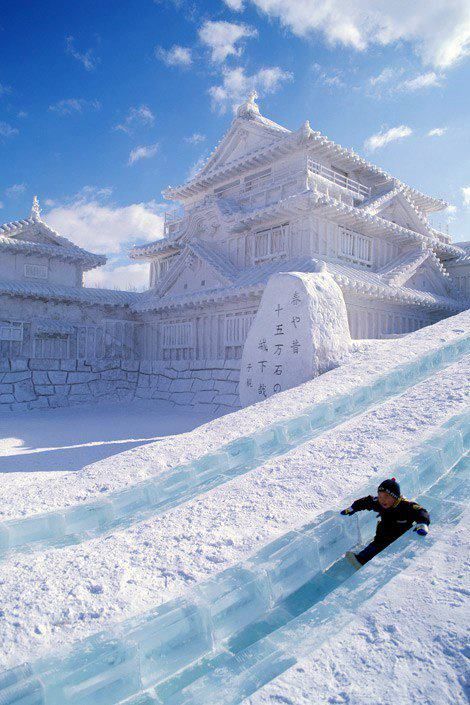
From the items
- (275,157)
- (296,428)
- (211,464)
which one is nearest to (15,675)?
(211,464)

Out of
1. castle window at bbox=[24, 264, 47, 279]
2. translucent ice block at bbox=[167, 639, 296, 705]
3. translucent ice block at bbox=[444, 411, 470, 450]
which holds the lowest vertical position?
translucent ice block at bbox=[167, 639, 296, 705]

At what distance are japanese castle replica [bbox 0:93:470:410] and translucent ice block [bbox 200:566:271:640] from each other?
9.96m

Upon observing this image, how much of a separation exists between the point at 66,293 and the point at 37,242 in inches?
106

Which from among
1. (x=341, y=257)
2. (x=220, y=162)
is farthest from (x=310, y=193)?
(x=220, y=162)

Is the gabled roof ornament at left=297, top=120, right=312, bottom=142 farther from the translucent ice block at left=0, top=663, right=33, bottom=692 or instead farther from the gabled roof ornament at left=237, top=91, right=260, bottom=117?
the translucent ice block at left=0, top=663, right=33, bottom=692

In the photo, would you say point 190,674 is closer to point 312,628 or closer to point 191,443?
point 312,628

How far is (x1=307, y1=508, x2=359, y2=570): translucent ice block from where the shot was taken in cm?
297

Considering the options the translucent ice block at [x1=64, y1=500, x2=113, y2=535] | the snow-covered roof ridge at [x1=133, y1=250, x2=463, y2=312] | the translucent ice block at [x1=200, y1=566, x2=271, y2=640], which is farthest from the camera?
the snow-covered roof ridge at [x1=133, y1=250, x2=463, y2=312]

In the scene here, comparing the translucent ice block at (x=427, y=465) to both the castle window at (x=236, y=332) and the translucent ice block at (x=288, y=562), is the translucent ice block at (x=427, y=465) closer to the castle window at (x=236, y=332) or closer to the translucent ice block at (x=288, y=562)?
the translucent ice block at (x=288, y=562)

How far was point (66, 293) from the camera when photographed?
1577cm

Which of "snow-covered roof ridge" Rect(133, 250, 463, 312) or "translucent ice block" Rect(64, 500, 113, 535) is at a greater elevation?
"snow-covered roof ridge" Rect(133, 250, 463, 312)

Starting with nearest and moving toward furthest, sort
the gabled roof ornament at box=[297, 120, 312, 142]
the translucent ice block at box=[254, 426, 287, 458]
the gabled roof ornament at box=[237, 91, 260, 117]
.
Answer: the translucent ice block at box=[254, 426, 287, 458] → the gabled roof ornament at box=[297, 120, 312, 142] → the gabled roof ornament at box=[237, 91, 260, 117]

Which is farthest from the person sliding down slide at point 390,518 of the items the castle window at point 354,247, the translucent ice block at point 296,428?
the castle window at point 354,247

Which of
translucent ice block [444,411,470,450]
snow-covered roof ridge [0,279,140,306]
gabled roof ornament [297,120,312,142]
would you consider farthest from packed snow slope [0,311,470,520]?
gabled roof ornament [297,120,312,142]
